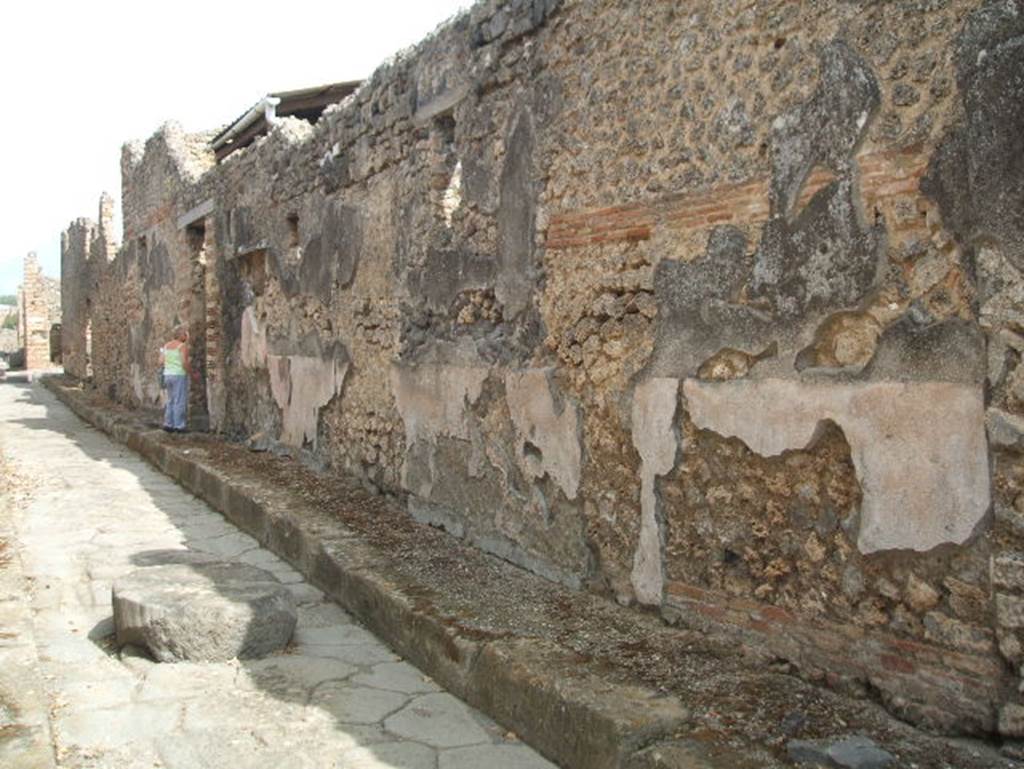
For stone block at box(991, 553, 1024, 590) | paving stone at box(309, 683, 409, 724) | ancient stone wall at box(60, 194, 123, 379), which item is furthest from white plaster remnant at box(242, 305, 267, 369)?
stone block at box(991, 553, 1024, 590)

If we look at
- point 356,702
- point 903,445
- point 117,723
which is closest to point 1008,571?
point 903,445

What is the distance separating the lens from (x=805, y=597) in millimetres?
2672

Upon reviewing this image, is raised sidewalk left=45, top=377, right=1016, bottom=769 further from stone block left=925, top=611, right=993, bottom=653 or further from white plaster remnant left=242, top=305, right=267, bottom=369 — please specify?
white plaster remnant left=242, top=305, right=267, bottom=369

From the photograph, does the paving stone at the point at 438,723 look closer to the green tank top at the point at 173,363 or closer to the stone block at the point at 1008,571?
the stone block at the point at 1008,571

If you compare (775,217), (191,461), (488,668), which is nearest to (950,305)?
(775,217)

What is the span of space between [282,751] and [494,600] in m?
0.98

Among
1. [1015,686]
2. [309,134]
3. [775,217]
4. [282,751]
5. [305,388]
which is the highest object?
[309,134]

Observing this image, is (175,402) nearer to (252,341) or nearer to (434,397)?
(252,341)

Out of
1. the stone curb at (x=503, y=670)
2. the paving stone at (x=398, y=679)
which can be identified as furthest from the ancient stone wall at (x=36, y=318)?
the paving stone at (x=398, y=679)

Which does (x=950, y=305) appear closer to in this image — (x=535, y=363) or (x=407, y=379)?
(x=535, y=363)

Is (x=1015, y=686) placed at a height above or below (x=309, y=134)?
below

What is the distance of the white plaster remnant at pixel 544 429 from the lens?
11.7 feet

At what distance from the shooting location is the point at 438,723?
9.52ft

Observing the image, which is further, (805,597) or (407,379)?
(407,379)
